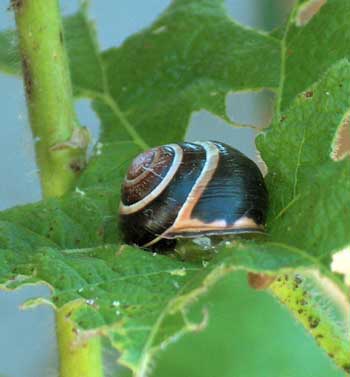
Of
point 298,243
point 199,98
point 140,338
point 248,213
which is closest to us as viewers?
point 140,338

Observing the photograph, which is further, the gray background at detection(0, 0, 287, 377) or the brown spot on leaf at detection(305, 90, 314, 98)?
the gray background at detection(0, 0, 287, 377)

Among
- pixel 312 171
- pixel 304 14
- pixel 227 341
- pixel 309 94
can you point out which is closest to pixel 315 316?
pixel 312 171

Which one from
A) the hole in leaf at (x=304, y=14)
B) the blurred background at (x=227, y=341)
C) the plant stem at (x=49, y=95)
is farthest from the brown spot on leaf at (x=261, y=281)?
the blurred background at (x=227, y=341)

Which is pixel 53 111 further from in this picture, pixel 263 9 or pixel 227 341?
pixel 263 9

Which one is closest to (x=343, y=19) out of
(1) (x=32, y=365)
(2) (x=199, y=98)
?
(2) (x=199, y=98)

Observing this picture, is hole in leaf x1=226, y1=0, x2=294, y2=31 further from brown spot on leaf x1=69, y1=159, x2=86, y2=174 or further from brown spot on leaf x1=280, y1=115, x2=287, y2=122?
brown spot on leaf x1=280, y1=115, x2=287, y2=122

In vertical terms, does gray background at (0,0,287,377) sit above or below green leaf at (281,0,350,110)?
below

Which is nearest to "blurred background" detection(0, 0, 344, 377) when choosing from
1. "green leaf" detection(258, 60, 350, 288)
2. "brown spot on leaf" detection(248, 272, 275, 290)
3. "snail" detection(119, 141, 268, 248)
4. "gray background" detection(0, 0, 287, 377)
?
"gray background" detection(0, 0, 287, 377)

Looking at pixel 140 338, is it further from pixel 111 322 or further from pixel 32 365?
pixel 32 365
